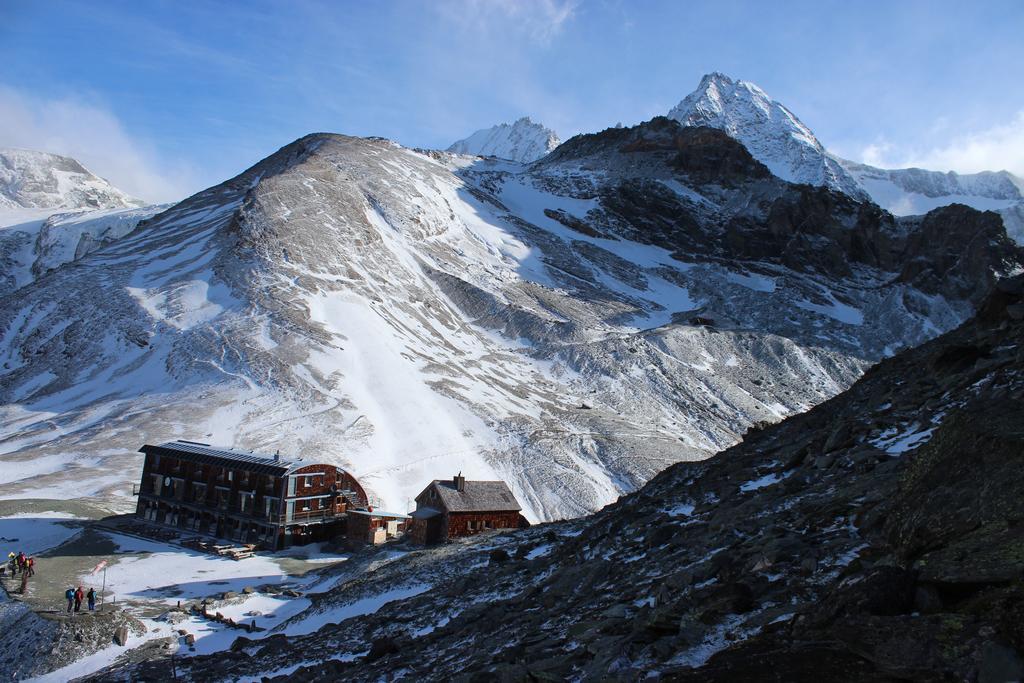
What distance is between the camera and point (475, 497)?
173 feet

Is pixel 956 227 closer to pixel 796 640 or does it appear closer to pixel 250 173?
pixel 250 173

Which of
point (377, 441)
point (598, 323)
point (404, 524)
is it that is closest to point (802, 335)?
point (598, 323)

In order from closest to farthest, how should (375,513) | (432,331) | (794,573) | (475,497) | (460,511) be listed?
(794,573)
(460,511)
(475,497)
(375,513)
(432,331)

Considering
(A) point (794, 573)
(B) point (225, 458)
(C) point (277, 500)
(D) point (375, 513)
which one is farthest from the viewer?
(B) point (225, 458)

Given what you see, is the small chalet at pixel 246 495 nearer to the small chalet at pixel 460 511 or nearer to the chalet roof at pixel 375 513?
the chalet roof at pixel 375 513

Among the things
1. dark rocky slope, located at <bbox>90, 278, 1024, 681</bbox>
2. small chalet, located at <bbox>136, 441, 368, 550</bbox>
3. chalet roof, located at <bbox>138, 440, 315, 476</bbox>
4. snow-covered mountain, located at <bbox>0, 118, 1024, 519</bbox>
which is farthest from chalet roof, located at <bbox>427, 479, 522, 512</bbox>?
dark rocky slope, located at <bbox>90, 278, 1024, 681</bbox>

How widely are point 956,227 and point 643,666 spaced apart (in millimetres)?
212457

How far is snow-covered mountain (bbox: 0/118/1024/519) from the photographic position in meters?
74.8

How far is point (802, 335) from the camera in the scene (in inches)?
5679

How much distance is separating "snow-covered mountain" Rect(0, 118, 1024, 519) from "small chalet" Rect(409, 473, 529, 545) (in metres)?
13.0

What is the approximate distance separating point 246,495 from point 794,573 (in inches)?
2090

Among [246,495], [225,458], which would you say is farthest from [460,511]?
[225,458]

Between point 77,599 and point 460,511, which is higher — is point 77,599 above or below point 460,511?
below

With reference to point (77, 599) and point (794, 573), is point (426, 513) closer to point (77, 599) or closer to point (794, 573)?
point (77, 599)
